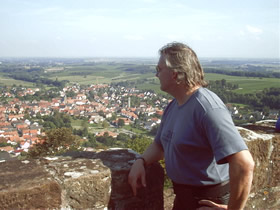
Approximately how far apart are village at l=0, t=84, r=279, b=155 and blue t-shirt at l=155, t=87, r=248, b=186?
2268cm

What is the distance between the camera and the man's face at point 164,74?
1435 mm

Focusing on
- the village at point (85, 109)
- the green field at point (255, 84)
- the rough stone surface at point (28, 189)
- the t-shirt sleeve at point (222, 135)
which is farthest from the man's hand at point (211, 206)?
the green field at point (255, 84)

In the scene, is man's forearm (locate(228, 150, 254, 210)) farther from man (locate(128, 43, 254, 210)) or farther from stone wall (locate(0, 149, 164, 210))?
stone wall (locate(0, 149, 164, 210))

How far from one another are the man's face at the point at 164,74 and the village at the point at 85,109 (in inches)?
891

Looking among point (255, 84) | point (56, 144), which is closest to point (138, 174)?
point (56, 144)

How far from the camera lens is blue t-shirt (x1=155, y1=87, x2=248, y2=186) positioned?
1154 mm

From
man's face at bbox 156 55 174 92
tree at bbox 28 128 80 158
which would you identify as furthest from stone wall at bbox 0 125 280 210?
tree at bbox 28 128 80 158

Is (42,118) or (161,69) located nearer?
(161,69)

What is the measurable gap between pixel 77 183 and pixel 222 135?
725 millimetres

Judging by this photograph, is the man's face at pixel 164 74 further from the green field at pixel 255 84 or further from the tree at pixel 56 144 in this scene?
the green field at pixel 255 84

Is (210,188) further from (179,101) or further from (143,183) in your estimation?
(179,101)

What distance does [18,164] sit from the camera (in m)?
1.49

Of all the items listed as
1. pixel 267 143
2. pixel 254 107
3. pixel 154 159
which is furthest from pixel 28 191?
pixel 254 107

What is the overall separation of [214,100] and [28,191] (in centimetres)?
93
